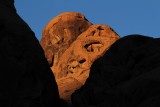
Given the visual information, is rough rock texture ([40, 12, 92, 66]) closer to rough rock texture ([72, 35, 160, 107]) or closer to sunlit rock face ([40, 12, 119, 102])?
sunlit rock face ([40, 12, 119, 102])

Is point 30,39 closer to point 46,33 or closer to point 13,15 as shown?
point 13,15

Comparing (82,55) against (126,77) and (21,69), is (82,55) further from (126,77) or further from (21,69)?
(21,69)

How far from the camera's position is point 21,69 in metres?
20.0

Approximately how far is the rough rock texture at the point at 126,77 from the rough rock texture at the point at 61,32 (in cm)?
3089

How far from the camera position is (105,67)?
22.2 m

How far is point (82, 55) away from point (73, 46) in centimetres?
274

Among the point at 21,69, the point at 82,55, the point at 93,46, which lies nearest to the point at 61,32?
the point at 93,46

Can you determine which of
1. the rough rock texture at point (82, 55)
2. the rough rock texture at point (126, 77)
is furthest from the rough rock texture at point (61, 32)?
the rough rock texture at point (126, 77)

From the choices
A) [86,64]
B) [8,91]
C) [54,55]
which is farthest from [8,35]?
[54,55]

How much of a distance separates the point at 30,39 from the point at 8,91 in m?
3.28

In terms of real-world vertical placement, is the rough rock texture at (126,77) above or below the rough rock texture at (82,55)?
below

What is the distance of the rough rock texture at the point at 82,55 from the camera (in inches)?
1689

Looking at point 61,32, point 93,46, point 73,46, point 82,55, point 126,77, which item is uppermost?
point 61,32

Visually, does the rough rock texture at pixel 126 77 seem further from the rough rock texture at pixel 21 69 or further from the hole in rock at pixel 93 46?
the hole in rock at pixel 93 46
